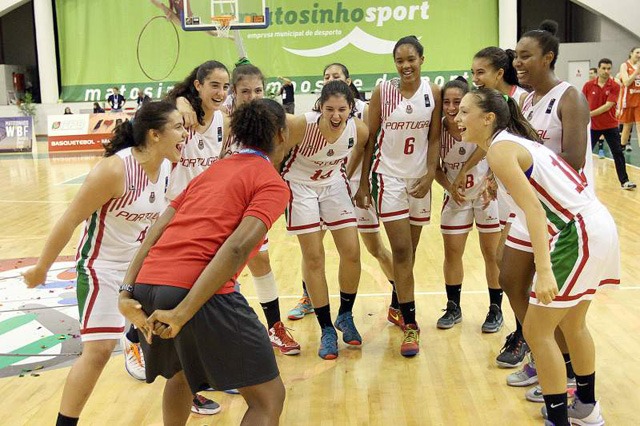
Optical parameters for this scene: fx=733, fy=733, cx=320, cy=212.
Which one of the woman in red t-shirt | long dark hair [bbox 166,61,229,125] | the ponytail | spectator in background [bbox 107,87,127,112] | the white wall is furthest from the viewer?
the white wall

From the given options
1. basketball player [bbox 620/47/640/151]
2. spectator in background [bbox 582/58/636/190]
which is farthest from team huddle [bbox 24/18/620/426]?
basketball player [bbox 620/47/640/151]

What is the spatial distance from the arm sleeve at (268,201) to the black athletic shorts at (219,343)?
338 mm

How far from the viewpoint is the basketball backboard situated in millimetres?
19484

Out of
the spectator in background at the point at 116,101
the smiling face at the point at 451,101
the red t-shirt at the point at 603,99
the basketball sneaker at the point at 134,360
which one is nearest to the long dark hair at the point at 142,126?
the basketball sneaker at the point at 134,360

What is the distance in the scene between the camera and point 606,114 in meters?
12.1

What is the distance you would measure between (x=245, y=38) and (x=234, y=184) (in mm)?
25326

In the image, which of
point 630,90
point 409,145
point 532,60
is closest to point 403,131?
point 409,145

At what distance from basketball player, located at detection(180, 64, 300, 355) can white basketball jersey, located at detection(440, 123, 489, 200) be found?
142 cm

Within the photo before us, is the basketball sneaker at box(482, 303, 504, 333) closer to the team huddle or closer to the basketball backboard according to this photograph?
the team huddle

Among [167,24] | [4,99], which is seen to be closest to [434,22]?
[167,24]

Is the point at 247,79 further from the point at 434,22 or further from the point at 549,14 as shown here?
the point at 549,14

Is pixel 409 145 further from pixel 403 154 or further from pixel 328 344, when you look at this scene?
pixel 328 344

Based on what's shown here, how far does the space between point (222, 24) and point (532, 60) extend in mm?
15477

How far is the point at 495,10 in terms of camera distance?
2614 centimetres
